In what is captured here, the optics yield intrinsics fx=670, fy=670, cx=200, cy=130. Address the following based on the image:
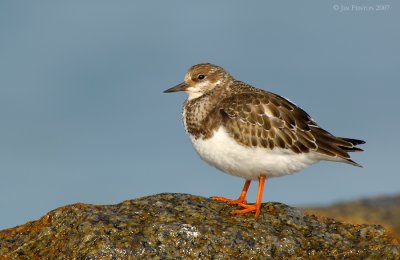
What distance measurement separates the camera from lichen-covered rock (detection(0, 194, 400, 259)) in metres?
11.6

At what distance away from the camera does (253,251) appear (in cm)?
1189

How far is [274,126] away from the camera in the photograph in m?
14.9

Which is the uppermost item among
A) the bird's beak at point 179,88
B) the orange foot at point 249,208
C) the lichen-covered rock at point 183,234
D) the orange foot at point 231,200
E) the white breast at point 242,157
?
the bird's beak at point 179,88

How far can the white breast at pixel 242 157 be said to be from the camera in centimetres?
1423

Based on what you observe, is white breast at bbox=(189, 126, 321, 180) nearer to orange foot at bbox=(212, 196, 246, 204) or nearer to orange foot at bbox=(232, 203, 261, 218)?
orange foot at bbox=(212, 196, 246, 204)

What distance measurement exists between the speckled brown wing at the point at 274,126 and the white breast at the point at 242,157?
14cm

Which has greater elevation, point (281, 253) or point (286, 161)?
point (286, 161)

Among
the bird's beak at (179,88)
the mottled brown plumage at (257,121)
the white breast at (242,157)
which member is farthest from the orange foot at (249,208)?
the bird's beak at (179,88)

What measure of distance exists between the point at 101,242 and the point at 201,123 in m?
4.20

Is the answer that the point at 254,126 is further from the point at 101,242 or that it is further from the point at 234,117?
the point at 101,242

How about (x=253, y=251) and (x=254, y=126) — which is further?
(x=254, y=126)

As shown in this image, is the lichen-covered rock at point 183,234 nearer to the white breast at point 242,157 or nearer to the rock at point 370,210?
the white breast at point 242,157

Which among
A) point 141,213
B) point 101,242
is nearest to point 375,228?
point 141,213

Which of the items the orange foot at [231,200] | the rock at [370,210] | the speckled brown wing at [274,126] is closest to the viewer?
the orange foot at [231,200]
